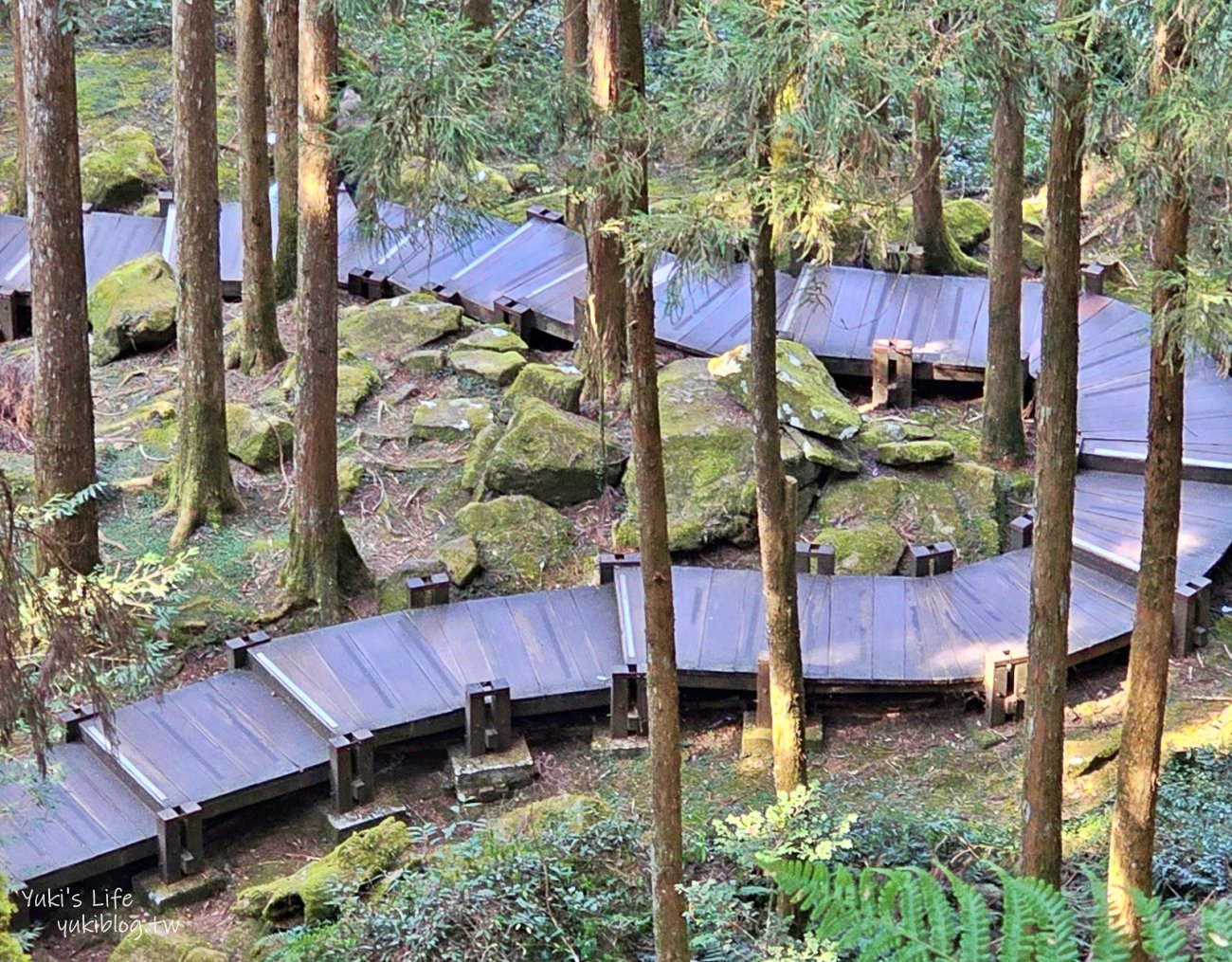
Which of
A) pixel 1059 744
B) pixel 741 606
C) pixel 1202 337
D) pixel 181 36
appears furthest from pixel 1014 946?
pixel 181 36

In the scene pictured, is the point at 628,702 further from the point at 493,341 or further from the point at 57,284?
the point at 493,341

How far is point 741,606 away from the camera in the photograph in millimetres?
11242

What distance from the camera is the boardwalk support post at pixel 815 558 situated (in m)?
11.5

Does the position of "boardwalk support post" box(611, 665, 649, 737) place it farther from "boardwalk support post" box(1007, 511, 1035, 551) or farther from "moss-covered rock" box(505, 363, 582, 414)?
"moss-covered rock" box(505, 363, 582, 414)

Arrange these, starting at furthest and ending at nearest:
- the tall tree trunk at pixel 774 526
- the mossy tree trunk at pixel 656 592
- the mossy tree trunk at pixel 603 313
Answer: the mossy tree trunk at pixel 603 313 → the tall tree trunk at pixel 774 526 → the mossy tree trunk at pixel 656 592

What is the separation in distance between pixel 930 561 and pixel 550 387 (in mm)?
4169

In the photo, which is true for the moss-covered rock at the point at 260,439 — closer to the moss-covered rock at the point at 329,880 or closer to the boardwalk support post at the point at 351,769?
the boardwalk support post at the point at 351,769

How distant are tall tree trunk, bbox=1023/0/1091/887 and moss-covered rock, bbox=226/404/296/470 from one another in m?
8.75

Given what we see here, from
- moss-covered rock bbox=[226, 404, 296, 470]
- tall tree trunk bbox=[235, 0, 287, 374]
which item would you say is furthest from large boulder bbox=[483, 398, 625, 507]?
tall tree trunk bbox=[235, 0, 287, 374]

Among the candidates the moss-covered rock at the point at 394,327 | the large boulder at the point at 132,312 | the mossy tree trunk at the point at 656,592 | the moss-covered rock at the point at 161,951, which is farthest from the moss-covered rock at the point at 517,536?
the mossy tree trunk at the point at 656,592

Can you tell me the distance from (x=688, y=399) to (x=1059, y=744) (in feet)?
22.7

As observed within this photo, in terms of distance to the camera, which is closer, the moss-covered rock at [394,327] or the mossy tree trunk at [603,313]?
the mossy tree trunk at [603,313]

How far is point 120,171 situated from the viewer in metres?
20.1

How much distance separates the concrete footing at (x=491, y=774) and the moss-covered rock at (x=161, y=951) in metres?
2.38
